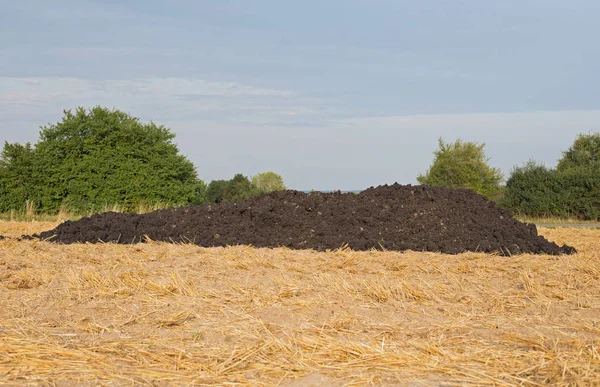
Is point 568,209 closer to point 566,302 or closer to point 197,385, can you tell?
point 566,302

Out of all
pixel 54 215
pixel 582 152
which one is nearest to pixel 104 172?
pixel 54 215

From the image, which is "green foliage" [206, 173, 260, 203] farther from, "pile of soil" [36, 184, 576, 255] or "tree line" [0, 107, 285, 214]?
"pile of soil" [36, 184, 576, 255]

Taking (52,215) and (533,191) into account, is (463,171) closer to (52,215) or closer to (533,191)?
(533,191)

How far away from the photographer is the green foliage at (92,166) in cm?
1969

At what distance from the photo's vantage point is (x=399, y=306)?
17.5 ft

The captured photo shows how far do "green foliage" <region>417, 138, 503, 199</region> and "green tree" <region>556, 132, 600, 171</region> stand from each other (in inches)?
155

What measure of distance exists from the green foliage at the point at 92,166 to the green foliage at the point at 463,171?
17.7 metres

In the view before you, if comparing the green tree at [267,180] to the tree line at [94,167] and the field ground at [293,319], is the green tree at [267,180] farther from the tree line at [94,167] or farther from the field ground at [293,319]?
the field ground at [293,319]

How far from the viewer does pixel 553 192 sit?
23.3 meters

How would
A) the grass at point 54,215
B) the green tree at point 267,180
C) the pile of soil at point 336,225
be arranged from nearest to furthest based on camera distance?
the pile of soil at point 336,225 < the grass at point 54,215 < the green tree at point 267,180

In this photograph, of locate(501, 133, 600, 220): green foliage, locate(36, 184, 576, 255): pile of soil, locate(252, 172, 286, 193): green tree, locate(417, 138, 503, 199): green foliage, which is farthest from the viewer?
locate(252, 172, 286, 193): green tree

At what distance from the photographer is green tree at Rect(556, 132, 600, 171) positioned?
1344 inches

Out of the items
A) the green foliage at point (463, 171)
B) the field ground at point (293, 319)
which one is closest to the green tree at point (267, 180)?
the green foliage at point (463, 171)

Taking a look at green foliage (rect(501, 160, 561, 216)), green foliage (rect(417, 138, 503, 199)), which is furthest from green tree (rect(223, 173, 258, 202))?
green foliage (rect(501, 160, 561, 216))
